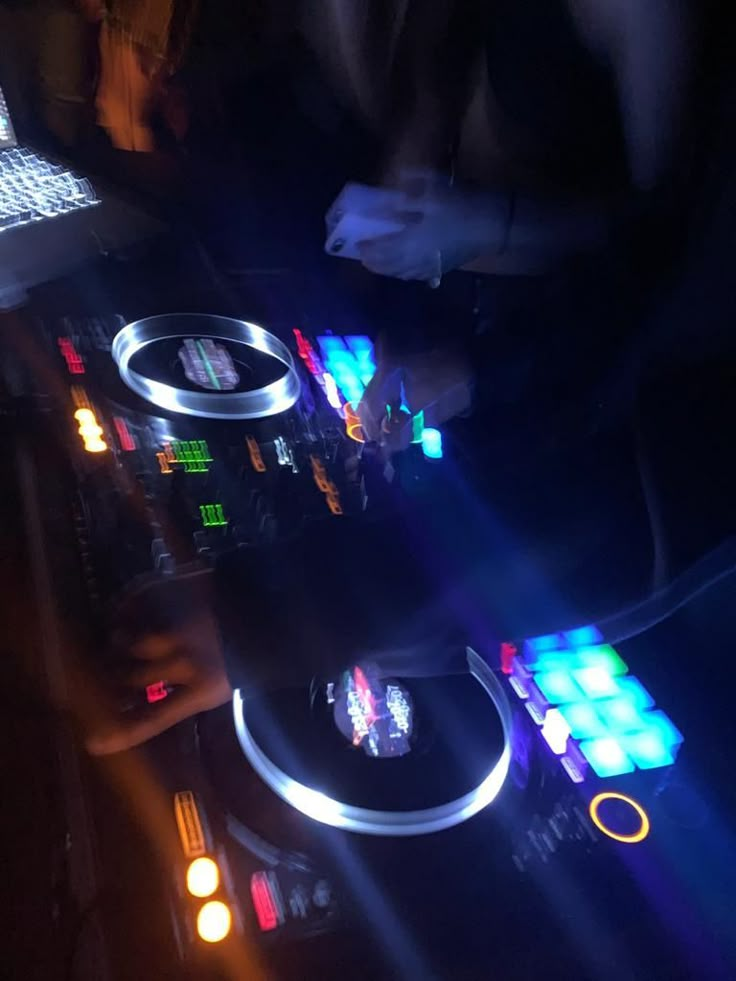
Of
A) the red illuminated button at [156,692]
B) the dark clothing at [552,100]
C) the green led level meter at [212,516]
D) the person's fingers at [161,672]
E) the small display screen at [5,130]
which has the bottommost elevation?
the red illuminated button at [156,692]

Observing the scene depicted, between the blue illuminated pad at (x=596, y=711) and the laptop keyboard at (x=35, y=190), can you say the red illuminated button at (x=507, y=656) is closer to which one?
the blue illuminated pad at (x=596, y=711)

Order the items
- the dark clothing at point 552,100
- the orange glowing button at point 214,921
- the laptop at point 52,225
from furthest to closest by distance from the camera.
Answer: the laptop at point 52,225 → the dark clothing at point 552,100 → the orange glowing button at point 214,921

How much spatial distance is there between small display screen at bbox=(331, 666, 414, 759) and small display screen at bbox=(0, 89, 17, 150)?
1.15m

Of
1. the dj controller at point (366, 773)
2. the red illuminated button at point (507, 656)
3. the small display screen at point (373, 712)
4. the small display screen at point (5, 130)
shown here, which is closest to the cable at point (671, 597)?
the dj controller at point (366, 773)

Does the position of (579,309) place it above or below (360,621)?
above

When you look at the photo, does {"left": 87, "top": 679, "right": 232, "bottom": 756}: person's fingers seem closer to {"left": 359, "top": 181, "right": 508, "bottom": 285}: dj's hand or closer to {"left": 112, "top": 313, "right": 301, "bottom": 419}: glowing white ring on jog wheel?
{"left": 112, "top": 313, "right": 301, "bottom": 419}: glowing white ring on jog wheel

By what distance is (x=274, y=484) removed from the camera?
2.64ft

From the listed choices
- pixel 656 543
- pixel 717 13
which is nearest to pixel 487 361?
pixel 656 543

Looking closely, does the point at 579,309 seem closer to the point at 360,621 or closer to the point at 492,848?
the point at 360,621

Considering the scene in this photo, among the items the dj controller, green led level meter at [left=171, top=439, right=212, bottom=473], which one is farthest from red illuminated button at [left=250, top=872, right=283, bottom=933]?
green led level meter at [left=171, top=439, right=212, bottom=473]

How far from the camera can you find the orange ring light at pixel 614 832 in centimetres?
60

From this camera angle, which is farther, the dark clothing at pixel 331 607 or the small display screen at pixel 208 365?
the small display screen at pixel 208 365

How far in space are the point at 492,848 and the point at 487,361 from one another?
553mm

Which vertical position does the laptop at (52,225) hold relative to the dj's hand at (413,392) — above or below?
above
